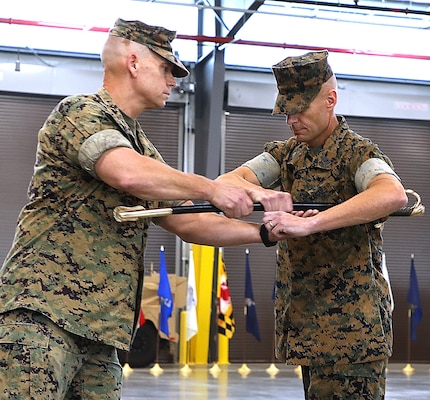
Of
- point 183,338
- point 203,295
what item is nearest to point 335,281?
point 203,295

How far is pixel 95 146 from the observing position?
2.60 m

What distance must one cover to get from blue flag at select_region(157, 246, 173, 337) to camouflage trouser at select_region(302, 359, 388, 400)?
9752 mm

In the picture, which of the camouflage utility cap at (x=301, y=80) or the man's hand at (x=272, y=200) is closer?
the man's hand at (x=272, y=200)

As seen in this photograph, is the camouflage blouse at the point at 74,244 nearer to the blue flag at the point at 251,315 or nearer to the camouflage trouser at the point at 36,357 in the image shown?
the camouflage trouser at the point at 36,357

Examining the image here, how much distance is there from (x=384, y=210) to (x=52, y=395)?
125 centimetres

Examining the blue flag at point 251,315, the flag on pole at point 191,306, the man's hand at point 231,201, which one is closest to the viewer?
the man's hand at point 231,201

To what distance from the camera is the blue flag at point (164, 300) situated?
1283 centimetres

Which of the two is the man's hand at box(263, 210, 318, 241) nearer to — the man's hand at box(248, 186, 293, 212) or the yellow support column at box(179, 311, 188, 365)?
the man's hand at box(248, 186, 293, 212)

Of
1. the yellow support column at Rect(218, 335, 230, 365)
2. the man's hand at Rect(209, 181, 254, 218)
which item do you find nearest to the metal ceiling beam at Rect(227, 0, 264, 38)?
the yellow support column at Rect(218, 335, 230, 365)

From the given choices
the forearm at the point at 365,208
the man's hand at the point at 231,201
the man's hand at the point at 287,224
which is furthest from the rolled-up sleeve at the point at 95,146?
the forearm at the point at 365,208

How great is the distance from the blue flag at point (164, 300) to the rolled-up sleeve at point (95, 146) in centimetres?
1034

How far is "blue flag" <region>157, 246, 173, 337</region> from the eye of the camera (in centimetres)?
1283

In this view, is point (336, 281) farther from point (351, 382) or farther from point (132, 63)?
point (132, 63)

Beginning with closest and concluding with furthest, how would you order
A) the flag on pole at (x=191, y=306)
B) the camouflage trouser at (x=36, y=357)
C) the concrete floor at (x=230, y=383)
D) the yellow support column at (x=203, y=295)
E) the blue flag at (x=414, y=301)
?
the camouflage trouser at (x=36, y=357), the concrete floor at (x=230, y=383), the flag on pole at (x=191, y=306), the yellow support column at (x=203, y=295), the blue flag at (x=414, y=301)
